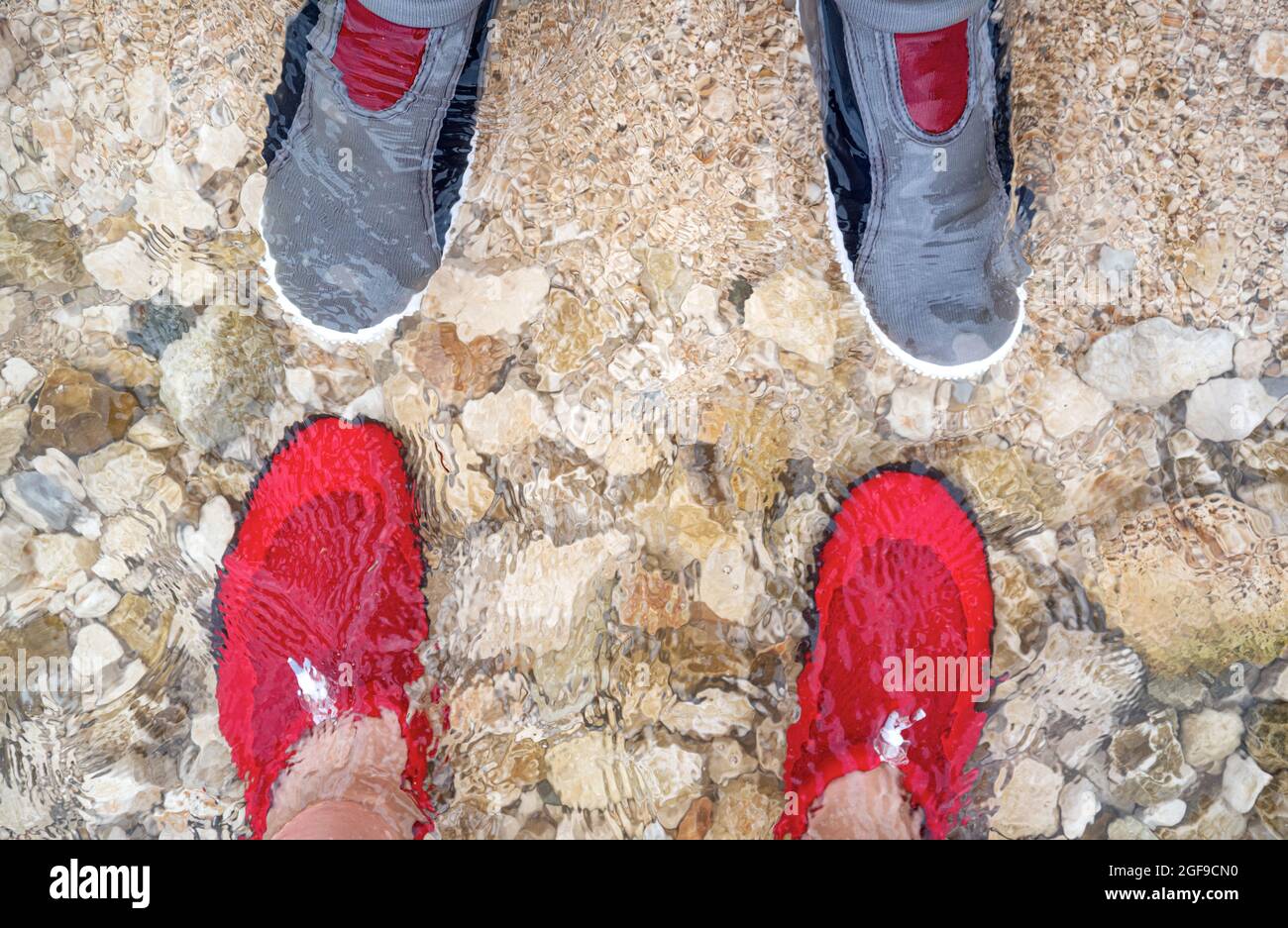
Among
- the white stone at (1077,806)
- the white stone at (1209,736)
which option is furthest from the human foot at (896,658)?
the white stone at (1209,736)

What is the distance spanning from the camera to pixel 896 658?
1.02 metres

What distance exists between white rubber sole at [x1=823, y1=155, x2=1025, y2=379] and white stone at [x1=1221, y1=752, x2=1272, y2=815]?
0.57 m

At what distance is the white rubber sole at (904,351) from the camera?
1.02m

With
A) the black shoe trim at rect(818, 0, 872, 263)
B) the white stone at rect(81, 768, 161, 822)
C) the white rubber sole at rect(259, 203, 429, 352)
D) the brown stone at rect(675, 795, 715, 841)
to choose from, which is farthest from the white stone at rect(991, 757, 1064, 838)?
the white stone at rect(81, 768, 161, 822)

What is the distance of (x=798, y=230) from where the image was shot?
1.04 m

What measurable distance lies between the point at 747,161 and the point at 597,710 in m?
0.73

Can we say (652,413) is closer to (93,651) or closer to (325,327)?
(325,327)

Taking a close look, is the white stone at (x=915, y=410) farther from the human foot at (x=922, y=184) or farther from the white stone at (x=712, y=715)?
the white stone at (x=712, y=715)

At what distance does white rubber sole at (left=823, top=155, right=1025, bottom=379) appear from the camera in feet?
3.35

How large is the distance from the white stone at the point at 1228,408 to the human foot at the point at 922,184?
0.24 metres

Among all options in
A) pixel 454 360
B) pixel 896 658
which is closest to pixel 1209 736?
pixel 896 658

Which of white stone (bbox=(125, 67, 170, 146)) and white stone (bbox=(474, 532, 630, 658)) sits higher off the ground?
white stone (bbox=(125, 67, 170, 146))

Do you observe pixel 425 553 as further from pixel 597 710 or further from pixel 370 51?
pixel 370 51

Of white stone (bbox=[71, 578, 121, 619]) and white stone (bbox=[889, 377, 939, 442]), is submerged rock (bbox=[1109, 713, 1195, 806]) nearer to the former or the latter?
white stone (bbox=[889, 377, 939, 442])
